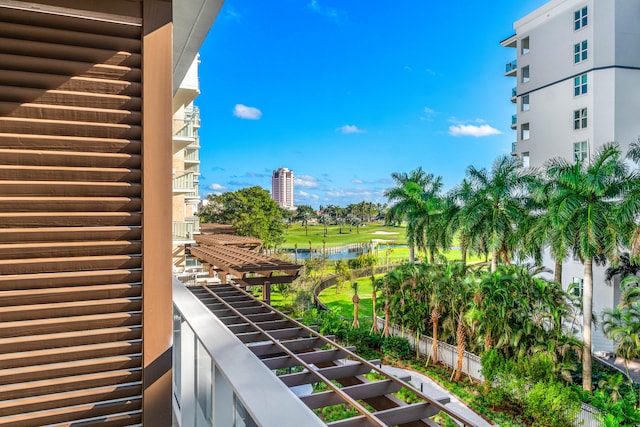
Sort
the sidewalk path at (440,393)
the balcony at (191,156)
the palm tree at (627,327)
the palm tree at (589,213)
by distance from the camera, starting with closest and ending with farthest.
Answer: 1. the sidewalk path at (440,393)
2. the palm tree at (589,213)
3. the palm tree at (627,327)
4. the balcony at (191,156)

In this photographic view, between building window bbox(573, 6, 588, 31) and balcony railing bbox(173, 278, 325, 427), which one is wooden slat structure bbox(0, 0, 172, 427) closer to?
balcony railing bbox(173, 278, 325, 427)

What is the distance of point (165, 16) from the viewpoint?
1.58 metres

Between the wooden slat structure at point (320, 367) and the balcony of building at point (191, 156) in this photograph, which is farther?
the balcony of building at point (191, 156)

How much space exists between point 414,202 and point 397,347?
26.0 ft

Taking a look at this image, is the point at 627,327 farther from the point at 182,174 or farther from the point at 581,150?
the point at 182,174

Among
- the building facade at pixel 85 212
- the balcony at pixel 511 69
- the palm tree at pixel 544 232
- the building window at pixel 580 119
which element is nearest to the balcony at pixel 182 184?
the palm tree at pixel 544 232

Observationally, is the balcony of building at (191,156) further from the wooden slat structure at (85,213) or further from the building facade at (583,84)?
the wooden slat structure at (85,213)

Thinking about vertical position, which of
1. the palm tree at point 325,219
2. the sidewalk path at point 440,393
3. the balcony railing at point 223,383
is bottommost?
the sidewalk path at point 440,393

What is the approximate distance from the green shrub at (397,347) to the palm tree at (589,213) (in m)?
5.37

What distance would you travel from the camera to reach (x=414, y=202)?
67.6 feet

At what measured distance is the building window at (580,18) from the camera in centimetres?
1675

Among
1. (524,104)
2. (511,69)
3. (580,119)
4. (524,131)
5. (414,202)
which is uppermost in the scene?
(511,69)

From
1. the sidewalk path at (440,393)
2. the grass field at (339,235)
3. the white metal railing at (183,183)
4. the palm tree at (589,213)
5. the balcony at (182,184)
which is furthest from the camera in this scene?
the grass field at (339,235)

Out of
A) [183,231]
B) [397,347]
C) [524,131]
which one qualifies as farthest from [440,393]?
[524,131]
